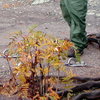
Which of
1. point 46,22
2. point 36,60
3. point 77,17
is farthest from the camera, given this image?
point 46,22

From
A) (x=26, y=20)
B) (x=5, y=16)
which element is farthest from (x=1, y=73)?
(x=5, y=16)

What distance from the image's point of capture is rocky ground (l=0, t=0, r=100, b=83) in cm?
472

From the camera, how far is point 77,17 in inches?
192

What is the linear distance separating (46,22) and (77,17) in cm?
258

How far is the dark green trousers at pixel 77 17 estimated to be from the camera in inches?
190

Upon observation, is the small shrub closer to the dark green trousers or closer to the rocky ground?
the rocky ground

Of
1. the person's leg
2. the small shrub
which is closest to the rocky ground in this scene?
the person's leg

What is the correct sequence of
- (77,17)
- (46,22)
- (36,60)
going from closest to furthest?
1. (36,60)
2. (77,17)
3. (46,22)

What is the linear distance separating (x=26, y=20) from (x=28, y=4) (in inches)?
74.5

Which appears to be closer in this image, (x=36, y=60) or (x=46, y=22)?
(x=36, y=60)

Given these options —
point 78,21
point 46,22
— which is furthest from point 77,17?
point 46,22

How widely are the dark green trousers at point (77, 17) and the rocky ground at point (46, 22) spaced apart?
26 cm

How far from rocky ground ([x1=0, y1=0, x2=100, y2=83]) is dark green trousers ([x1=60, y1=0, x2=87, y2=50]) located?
256 millimetres

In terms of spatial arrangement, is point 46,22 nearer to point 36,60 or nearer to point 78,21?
point 78,21
